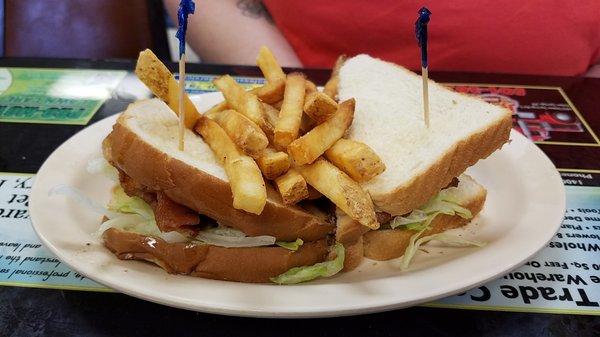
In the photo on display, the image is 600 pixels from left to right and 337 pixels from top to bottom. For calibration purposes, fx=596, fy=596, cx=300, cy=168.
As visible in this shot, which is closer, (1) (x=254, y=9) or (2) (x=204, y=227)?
(2) (x=204, y=227)

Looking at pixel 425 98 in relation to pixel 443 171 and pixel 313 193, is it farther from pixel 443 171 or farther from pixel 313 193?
pixel 313 193

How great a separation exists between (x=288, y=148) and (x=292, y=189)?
0.11 metres

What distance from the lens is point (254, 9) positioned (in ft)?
9.08

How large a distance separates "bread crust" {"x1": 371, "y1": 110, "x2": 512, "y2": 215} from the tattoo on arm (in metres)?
1.49

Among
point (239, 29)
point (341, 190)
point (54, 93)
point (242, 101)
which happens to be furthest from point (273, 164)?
point (239, 29)

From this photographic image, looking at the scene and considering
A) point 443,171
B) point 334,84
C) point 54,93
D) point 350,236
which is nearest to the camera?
point 350,236

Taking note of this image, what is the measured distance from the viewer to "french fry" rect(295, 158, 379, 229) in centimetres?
122

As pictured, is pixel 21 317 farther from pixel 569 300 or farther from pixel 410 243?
pixel 569 300

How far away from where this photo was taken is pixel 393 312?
1.24 m

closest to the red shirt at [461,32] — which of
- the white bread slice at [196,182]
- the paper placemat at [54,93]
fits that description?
the paper placemat at [54,93]

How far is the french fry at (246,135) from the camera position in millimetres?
1256

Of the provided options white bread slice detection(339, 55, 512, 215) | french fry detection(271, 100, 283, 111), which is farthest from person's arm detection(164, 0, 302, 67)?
french fry detection(271, 100, 283, 111)

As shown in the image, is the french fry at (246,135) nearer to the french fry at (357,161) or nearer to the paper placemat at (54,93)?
the french fry at (357,161)

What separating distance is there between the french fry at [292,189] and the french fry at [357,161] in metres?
0.11
